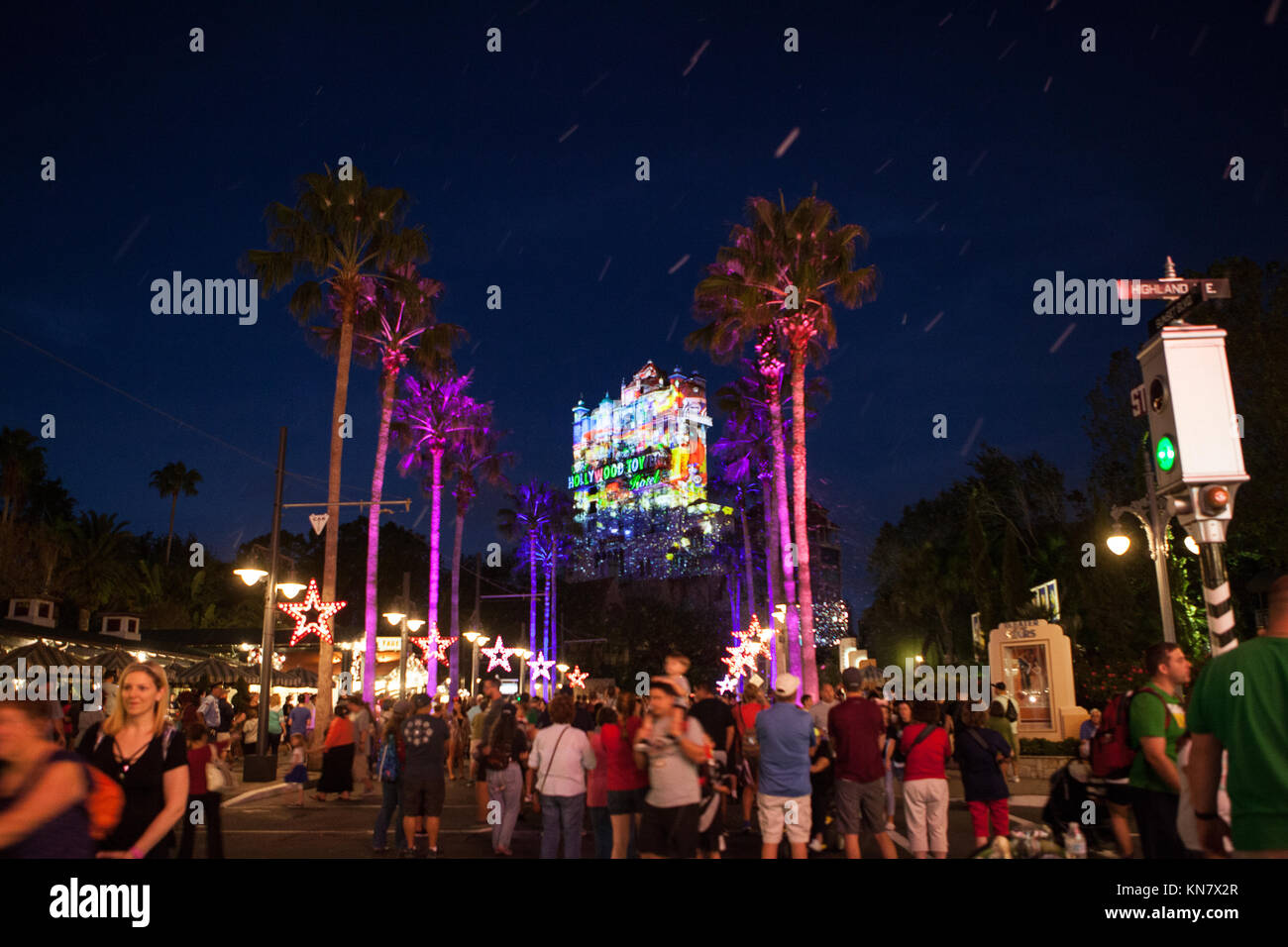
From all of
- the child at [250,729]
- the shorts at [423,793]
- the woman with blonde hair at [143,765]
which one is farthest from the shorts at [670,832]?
the child at [250,729]

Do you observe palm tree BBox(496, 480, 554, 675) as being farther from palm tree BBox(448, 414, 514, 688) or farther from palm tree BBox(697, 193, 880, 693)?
palm tree BBox(697, 193, 880, 693)

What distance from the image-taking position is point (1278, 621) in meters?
3.81

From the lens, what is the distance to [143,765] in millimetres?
4797

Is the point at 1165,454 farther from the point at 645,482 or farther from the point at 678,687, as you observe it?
the point at 645,482

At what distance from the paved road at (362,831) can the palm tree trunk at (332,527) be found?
A: 5.72 meters

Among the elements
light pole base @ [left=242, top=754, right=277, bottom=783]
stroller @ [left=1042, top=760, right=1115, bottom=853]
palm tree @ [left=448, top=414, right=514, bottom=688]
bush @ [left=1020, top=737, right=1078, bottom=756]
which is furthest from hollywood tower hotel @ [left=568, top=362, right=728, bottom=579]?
stroller @ [left=1042, top=760, right=1115, bottom=853]

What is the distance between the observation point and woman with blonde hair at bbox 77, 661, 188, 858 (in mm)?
4673

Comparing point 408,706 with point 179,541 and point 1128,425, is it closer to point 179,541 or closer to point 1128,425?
point 1128,425

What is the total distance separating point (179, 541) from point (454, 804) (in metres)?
76.8

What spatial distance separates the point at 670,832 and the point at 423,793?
15.9 feet

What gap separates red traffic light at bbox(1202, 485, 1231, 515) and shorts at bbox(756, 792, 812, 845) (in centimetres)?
464

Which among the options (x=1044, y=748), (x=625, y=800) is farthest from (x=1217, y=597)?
(x=1044, y=748)
